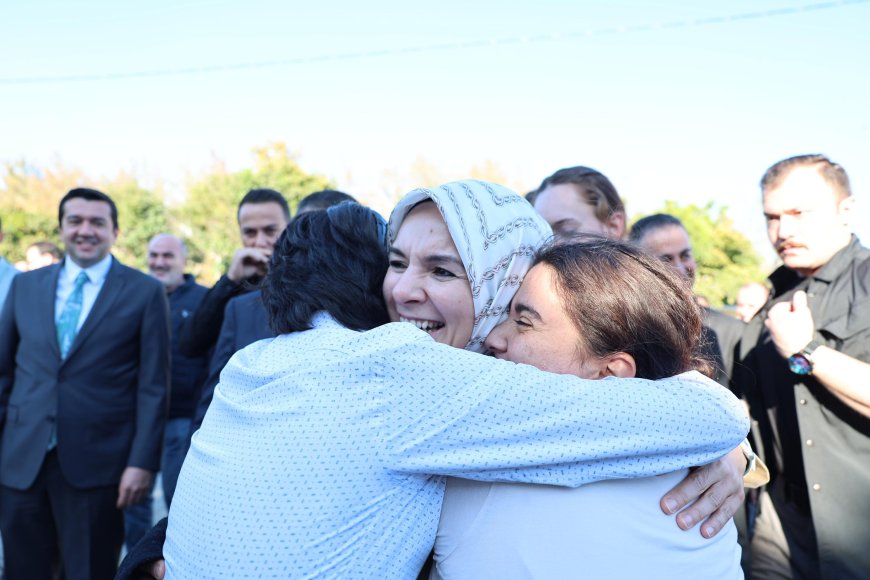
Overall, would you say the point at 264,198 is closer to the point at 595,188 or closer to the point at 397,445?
the point at 595,188

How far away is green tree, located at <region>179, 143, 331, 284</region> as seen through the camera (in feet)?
80.9

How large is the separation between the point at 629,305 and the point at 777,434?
7.87ft

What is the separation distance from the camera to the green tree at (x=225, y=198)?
24.7m

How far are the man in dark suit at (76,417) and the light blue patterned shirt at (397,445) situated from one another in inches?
123

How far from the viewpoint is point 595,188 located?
3.23m

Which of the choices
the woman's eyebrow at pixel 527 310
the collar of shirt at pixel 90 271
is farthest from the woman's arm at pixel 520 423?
the collar of shirt at pixel 90 271

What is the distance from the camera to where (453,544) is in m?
1.42

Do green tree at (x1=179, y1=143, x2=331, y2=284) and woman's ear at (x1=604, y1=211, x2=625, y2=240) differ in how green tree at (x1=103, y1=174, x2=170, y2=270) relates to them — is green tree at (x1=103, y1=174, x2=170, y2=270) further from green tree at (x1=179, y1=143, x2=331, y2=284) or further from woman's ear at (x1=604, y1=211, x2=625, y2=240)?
woman's ear at (x1=604, y1=211, x2=625, y2=240)

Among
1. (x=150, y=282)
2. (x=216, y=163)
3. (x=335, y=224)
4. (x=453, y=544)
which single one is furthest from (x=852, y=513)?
(x=216, y=163)

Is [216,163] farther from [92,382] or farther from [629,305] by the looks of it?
[629,305]

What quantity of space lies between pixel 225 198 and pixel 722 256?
17.6 meters

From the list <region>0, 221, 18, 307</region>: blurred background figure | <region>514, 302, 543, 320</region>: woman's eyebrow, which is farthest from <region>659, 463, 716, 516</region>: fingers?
<region>0, 221, 18, 307</region>: blurred background figure

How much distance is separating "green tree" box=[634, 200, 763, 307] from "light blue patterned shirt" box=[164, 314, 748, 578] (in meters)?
19.5

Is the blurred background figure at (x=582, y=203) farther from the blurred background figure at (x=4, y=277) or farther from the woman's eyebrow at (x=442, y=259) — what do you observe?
the blurred background figure at (x=4, y=277)
